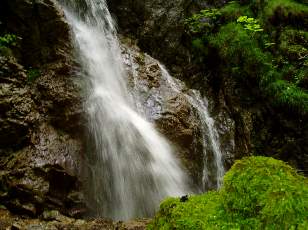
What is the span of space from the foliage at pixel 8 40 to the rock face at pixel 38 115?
11cm

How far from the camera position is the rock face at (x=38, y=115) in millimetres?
5547

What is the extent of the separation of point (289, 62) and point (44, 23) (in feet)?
21.2

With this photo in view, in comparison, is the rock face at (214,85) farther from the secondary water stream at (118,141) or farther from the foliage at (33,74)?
the foliage at (33,74)

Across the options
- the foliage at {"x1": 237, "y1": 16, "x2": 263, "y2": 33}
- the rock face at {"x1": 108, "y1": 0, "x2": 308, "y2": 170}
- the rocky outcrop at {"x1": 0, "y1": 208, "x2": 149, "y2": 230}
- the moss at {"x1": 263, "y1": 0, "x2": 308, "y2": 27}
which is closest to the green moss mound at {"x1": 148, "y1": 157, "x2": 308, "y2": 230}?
the rocky outcrop at {"x1": 0, "y1": 208, "x2": 149, "y2": 230}

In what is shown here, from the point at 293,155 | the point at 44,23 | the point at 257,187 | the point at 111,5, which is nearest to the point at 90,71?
the point at 44,23

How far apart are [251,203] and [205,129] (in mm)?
7152

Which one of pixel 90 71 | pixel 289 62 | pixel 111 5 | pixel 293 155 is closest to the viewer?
pixel 90 71

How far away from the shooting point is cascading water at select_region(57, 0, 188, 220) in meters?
6.55

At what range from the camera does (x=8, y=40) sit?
21.9 ft

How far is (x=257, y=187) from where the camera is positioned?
76.3 inches

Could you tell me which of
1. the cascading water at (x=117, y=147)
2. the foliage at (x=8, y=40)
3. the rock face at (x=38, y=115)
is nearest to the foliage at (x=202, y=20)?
the cascading water at (x=117, y=147)

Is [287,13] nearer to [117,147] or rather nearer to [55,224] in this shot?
[117,147]

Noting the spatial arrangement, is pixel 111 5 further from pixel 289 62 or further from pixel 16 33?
pixel 289 62

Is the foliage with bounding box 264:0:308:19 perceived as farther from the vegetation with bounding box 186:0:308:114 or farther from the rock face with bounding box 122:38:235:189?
the rock face with bounding box 122:38:235:189
